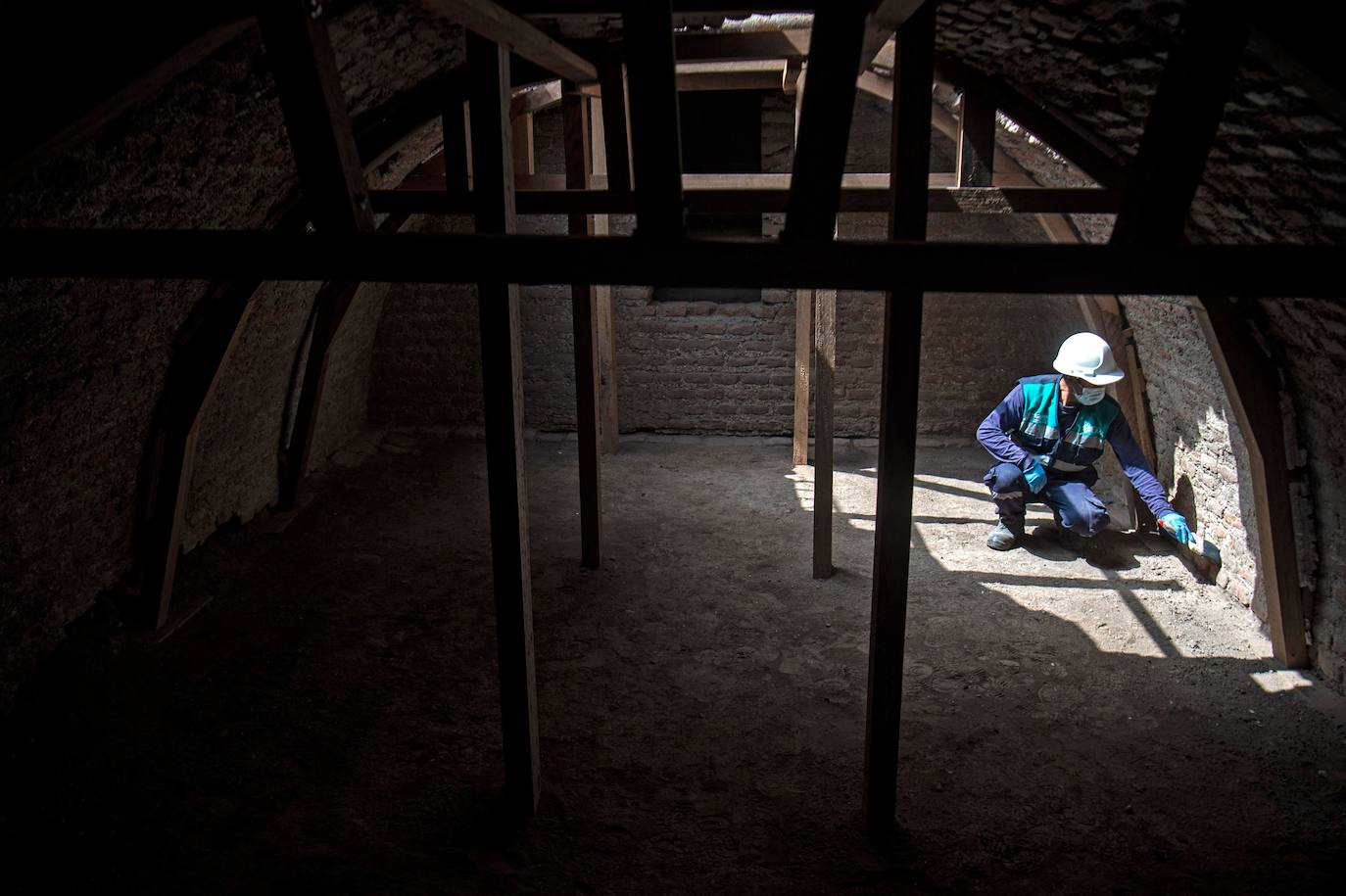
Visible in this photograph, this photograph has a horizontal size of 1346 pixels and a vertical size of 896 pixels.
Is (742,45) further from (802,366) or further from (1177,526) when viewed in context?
(1177,526)

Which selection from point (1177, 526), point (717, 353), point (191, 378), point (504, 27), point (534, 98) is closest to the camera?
point (504, 27)

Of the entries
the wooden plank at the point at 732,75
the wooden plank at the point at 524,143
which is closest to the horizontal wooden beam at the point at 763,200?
the wooden plank at the point at 732,75

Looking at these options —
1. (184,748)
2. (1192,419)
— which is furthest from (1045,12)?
(184,748)

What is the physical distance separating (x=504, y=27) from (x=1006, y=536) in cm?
420

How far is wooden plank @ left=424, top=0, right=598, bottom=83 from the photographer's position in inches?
98.9

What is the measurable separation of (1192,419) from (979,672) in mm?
1955

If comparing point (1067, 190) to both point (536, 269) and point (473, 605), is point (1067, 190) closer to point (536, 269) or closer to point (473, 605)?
point (536, 269)

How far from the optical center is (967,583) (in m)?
5.16

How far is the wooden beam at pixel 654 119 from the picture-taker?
204 centimetres

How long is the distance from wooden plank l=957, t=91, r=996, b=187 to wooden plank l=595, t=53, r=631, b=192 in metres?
Result: 1.57

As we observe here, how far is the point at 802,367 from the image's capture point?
6879 mm

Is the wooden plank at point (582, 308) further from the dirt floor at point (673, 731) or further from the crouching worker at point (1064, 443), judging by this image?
the crouching worker at point (1064, 443)

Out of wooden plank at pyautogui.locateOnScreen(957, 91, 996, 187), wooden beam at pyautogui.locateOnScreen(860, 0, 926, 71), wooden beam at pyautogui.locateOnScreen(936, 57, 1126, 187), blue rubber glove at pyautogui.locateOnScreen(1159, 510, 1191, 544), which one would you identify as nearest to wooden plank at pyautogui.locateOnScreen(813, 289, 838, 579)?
wooden plank at pyautogui.locateOnScreen(957, 91, 996, 187)

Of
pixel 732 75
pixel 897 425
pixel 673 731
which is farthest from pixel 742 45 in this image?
pixel 673 731
